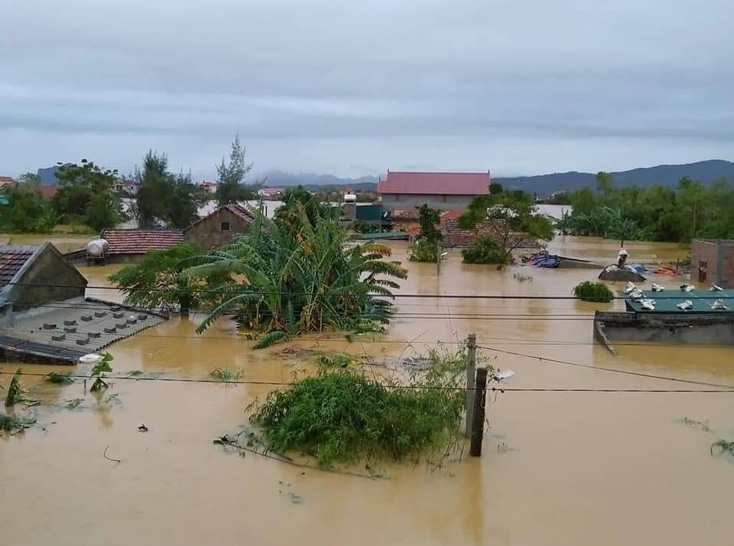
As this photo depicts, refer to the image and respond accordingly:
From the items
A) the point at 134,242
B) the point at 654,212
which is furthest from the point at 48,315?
the point at 654,212

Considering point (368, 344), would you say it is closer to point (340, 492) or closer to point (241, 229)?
point (340, 492)

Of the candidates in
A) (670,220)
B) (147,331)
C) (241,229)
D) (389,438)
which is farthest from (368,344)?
(670,220)

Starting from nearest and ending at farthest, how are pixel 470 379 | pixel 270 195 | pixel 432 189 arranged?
pixel 470 379, pixel 432 189, pixel 270 195

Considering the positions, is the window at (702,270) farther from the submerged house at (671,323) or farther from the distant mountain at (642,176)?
the distant mountain at (642,176)

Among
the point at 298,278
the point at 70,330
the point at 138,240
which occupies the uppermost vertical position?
the point at 298,278

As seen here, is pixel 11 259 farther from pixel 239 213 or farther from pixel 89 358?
pixel 239 213

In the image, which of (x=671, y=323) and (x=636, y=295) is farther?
(x=636, y=295)
